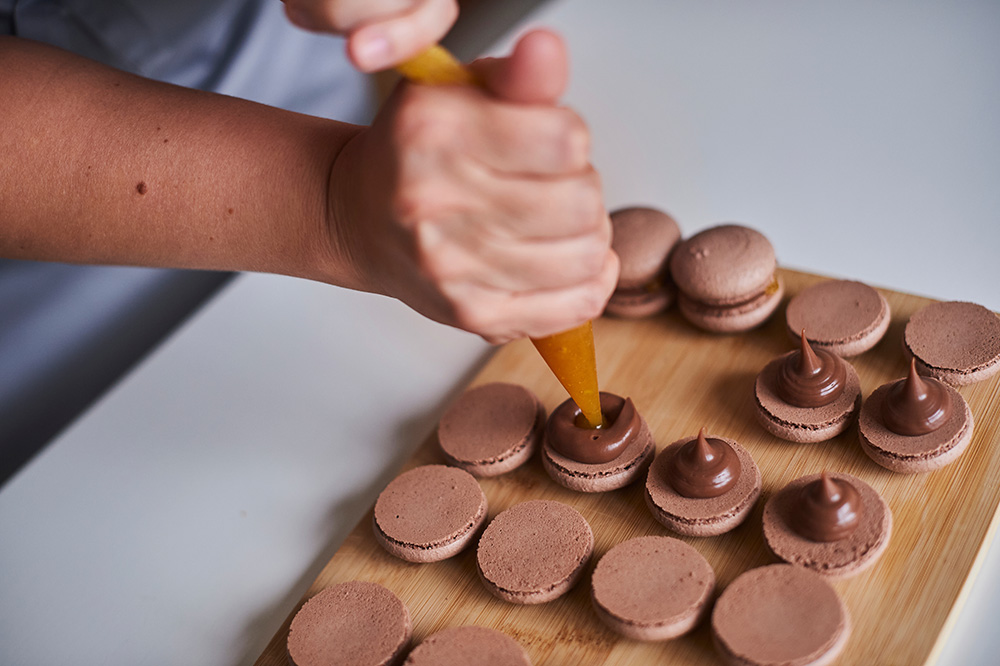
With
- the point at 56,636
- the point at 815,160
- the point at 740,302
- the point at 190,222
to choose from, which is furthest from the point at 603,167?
the point at 56,636

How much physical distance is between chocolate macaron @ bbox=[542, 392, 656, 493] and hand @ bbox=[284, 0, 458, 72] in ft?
2.55

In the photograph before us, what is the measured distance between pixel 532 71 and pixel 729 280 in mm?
875

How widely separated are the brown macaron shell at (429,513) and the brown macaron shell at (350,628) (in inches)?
3.7

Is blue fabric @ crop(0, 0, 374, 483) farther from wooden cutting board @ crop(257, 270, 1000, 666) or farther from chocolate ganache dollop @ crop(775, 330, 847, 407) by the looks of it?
chocolate ganache dollop @ crop(775, 330, 847, 407)

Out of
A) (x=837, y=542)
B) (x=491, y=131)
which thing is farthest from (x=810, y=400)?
(x=491, y=131)

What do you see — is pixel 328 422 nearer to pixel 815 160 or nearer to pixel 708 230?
pixel 708 230

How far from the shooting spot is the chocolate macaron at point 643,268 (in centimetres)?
183

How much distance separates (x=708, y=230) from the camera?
6.04 ft

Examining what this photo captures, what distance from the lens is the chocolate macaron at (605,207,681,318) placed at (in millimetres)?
1835

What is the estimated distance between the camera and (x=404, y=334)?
198cm

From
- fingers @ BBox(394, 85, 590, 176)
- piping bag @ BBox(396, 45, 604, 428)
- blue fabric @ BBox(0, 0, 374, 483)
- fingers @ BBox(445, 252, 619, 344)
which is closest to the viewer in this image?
fingers @ BBox(394, 85, 590, 176)

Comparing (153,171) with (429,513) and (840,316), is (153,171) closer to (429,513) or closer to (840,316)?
(429,513)

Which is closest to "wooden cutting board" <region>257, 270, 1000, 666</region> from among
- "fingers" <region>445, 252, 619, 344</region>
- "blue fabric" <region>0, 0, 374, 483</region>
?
"fingers" <region>445, 252, 619, 344</region>

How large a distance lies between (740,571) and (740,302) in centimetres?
59
